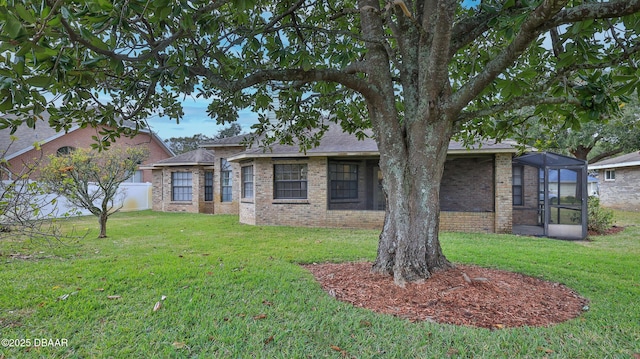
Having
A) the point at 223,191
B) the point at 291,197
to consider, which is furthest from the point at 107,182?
the point at 223,191

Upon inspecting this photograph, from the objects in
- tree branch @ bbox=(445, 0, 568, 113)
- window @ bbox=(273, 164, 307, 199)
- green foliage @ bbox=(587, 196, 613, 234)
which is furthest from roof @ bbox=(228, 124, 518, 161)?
tree branch @ bbox=(445, 0, 568, 113)

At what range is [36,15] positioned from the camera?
2.01 meters

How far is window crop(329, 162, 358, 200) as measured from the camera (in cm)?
1287

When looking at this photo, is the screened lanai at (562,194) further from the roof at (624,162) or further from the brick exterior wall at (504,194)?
the roof at (624,162)

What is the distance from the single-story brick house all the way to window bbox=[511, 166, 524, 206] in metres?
0.03

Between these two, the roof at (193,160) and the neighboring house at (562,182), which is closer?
the neighboring house at (562,182)

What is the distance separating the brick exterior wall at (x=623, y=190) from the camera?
63.4 feet

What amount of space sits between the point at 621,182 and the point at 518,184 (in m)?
13.0

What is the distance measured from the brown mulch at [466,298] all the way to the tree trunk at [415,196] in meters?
0.25

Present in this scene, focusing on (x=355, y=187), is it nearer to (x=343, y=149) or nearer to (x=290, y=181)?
(x=343, y=149)

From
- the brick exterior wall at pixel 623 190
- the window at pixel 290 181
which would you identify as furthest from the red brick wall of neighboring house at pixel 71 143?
the brick exterior wall at pixel 623 190

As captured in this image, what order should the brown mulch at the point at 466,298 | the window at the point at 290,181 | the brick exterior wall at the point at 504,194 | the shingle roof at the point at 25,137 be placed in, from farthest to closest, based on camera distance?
the shingle roof at the point at 25,137, the window at the point at 290,181, the brick exterior wall at the point at 504,194, the brown mulch at the point at 466,298

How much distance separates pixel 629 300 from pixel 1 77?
6.76m

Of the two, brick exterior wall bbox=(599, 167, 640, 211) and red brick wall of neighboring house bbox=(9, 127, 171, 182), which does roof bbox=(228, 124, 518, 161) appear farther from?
brick exterior wall bbox=(599, 167, 640, 211)
